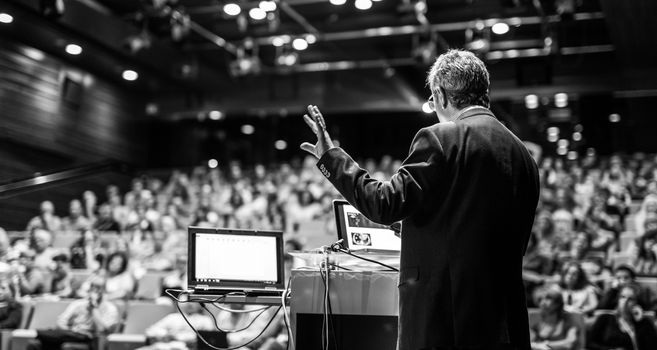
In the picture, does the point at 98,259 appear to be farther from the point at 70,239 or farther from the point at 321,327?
the point at 321,327

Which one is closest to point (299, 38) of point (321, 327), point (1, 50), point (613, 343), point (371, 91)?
point (371, 91)

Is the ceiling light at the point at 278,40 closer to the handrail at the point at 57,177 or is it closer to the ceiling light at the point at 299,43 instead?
the ceiling light at the point at 299,43

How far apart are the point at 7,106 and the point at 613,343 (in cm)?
835

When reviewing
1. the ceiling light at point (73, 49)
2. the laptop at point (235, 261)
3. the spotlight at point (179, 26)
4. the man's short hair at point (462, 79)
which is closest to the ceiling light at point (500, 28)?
the spotlight at point (179, 26)

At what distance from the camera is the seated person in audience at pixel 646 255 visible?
5867 mm

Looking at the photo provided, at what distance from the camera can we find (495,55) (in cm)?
1074

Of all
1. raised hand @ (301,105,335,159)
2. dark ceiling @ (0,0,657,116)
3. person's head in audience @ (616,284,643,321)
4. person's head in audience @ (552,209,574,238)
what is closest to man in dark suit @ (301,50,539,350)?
raised hand @ (301,105,335,159)

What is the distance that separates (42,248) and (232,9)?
12.3ft

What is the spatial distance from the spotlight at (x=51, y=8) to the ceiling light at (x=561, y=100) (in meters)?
7.52

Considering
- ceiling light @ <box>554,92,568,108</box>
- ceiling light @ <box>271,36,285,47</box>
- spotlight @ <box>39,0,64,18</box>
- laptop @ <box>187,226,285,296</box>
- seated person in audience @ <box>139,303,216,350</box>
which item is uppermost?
ceiling light @ <box>271,36,285,47</box>

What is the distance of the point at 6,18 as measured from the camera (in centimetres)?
913

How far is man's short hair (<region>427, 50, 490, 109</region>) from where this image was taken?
1.67 meters

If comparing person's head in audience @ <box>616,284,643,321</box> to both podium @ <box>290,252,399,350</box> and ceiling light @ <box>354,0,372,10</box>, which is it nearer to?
podium @ <box>290,252,399,350</box>

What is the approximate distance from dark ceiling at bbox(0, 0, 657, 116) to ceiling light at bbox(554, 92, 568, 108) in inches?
5.9
